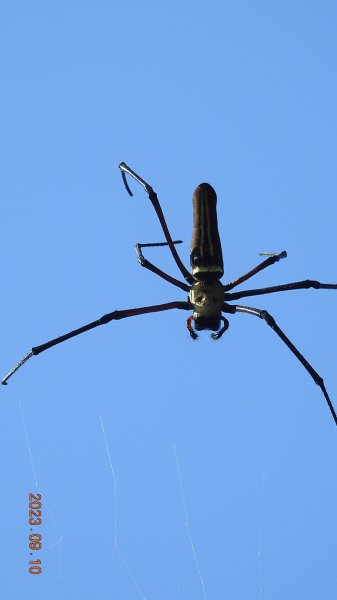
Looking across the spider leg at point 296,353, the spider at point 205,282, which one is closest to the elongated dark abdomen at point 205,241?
the spider at point 205,282

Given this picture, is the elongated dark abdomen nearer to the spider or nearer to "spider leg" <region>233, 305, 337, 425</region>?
the spider

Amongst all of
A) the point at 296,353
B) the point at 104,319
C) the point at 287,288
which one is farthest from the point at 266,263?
the point at 104,319

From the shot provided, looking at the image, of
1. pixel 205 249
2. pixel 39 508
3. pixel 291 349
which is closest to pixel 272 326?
pixel 291 349

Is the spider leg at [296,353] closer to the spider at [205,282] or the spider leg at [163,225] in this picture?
the spider at [205,282]

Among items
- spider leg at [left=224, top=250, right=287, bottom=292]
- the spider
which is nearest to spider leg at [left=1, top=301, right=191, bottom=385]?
the spider

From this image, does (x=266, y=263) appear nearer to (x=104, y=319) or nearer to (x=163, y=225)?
(x=163, y=225)

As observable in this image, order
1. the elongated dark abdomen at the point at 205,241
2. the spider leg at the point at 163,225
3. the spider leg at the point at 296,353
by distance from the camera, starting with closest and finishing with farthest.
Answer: the spider leg at the point at 296,353 < the spider leg at the point at 163,225 < the elongated dark abdomen at the point at 205,241

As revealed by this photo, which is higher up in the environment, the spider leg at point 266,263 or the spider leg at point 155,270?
the spider leg at point 155,270
